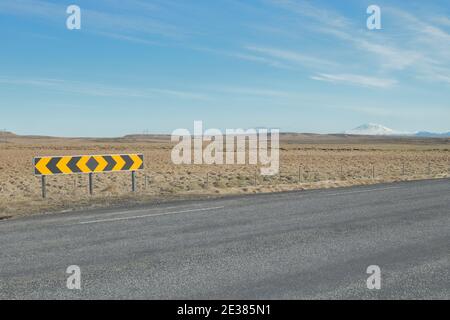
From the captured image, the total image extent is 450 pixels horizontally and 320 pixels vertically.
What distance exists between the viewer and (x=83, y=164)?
15.2 meters

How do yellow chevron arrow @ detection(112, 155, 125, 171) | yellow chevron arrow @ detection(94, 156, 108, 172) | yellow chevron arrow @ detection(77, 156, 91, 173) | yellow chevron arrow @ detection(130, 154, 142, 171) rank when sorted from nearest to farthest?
yellow chevron arrow @ detection(77, 156, 91, 173) → yellow chevron arrow @ detection(94, 156, 108, 172) → yellow chevron arrow @ detection(112, 155, 125, 171) → yellow chevron arrow @ detection(130, 154, 142, 171)

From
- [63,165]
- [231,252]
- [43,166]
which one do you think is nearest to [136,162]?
[63,165]

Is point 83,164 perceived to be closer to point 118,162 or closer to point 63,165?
point 63,165

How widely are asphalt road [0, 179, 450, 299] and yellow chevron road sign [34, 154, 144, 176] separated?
4084 mm

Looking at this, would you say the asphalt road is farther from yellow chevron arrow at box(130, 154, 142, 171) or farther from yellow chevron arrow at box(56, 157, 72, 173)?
yellow chevron arrow at box(130, 154, 142, 171)

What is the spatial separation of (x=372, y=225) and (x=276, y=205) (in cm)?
351

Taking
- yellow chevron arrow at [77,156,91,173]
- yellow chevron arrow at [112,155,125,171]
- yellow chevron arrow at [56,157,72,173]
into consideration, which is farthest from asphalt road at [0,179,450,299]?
yellow chevron arrow at [112,155,125,171]

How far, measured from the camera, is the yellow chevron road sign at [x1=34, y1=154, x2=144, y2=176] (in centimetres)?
1452

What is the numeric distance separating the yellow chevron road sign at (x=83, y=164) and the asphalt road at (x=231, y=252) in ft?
13.4

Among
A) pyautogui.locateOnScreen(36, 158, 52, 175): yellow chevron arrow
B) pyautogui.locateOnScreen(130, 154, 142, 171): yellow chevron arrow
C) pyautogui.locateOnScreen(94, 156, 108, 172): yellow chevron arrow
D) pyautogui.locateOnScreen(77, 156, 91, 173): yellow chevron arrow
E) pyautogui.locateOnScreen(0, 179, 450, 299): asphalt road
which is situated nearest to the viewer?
pyautogui.locateOnScreen(0, 179, 450, 299): asphalt road

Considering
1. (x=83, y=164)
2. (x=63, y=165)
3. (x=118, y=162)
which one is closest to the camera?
(x=63, y=165)

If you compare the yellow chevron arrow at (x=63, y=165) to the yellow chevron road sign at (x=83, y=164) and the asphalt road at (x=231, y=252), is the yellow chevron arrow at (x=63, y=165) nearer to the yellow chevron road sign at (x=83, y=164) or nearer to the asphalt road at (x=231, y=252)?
the yellow chevron road sign at (x=83, y=164)

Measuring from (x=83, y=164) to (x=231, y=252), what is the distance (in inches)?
374

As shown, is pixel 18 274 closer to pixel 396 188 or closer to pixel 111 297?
pixel 111 297
